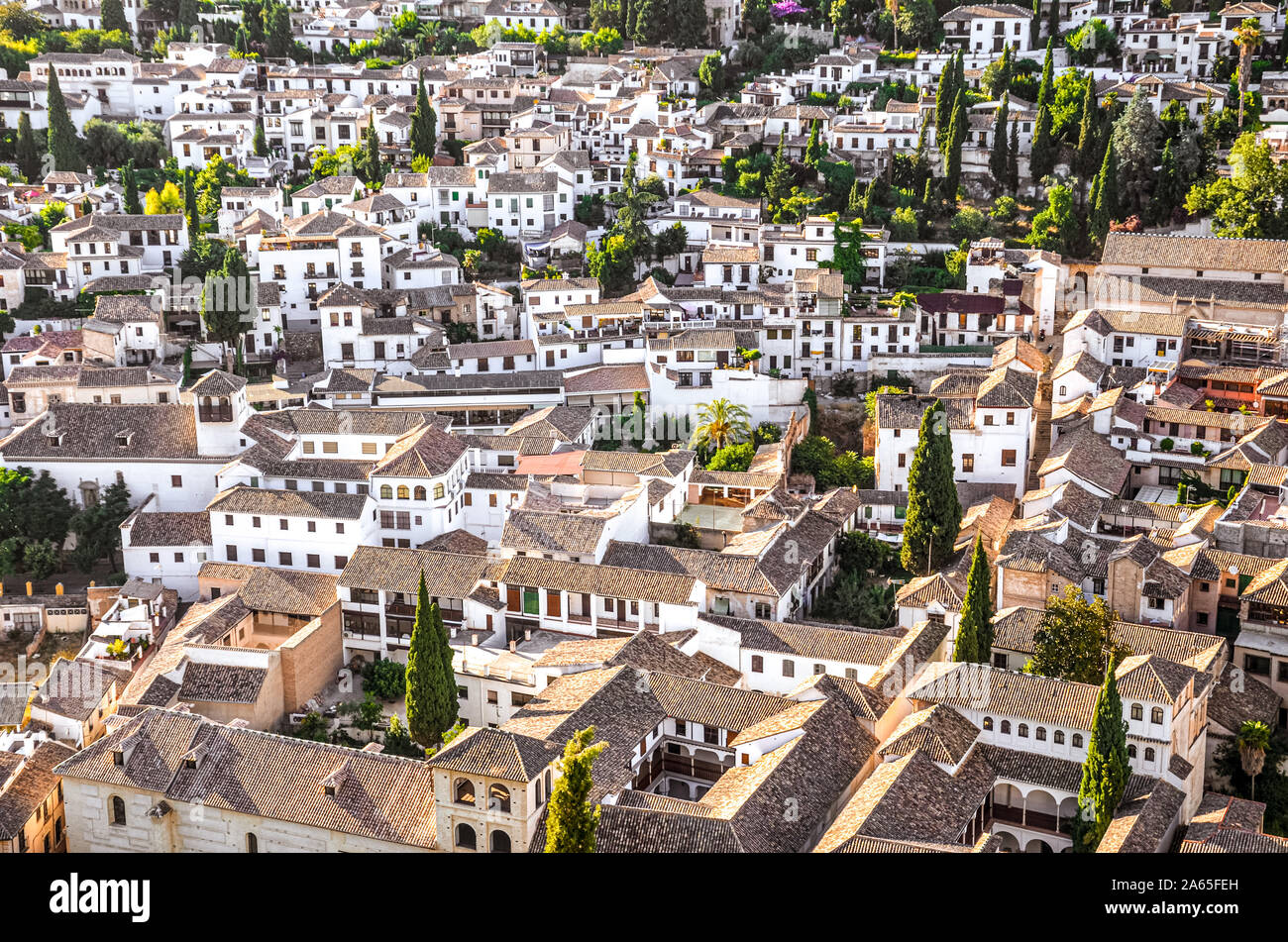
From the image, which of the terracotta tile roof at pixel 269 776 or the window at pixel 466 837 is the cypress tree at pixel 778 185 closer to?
the terracotta tile roof at pixel 269 776

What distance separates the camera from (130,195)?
55719 millimetres

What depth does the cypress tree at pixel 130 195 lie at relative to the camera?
55.8 meters

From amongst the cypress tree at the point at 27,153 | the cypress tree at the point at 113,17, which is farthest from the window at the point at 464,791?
the cypress tree at the point at 113,17

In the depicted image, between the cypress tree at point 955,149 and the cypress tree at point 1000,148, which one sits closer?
the cypress tree at point 955,149

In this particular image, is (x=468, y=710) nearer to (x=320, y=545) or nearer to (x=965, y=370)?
(x=320, y=545)

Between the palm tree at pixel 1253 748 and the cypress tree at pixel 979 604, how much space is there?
508 centimetres

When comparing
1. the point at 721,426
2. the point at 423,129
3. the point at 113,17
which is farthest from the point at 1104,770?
the point at 113,17

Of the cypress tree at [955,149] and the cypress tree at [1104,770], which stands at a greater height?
the cypress tree at [955,149]

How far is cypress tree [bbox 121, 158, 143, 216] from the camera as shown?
183ft

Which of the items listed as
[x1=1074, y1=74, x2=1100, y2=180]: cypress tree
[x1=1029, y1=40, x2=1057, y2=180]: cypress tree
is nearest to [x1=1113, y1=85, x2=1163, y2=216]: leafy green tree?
[x1=1074, y1=74, x2=1100, y2=180]: cypress tree

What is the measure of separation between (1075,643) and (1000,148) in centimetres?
2987

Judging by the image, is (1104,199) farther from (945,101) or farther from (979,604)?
(979,604)

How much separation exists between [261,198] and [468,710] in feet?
95.8

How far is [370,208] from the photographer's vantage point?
5288cm
